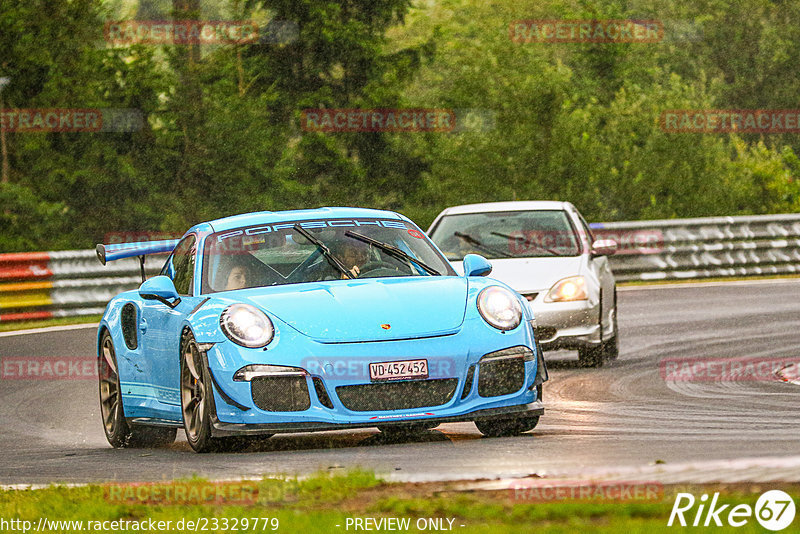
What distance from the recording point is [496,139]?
36.3 metres

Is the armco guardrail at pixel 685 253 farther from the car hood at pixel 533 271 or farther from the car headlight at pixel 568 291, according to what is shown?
the car headlight at pixel 568 291

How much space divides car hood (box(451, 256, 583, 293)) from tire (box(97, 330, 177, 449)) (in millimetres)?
4596

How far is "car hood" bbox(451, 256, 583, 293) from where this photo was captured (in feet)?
47.4

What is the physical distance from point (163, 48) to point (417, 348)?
2775 cm

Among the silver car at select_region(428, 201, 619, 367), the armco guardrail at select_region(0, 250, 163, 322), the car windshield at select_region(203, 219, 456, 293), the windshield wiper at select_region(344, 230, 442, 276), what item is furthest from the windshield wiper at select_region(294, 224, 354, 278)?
the armco guardrail at select_region(0, 250, 163, 322)

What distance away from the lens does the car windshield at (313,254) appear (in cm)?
937

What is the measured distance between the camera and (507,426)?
29.4 feet

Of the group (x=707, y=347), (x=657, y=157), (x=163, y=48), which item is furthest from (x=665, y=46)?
(x=707, y=347)

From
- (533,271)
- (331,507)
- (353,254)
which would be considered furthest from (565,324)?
(331,507)

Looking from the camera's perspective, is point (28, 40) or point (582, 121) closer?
point (28, 40)

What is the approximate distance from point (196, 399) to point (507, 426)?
5.97 feet

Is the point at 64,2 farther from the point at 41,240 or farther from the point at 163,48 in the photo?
the point at 41,240

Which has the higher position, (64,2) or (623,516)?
(64,2)

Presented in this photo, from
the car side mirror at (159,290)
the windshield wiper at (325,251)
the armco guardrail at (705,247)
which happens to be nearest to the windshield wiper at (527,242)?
the windshield wiper at (325,251)
